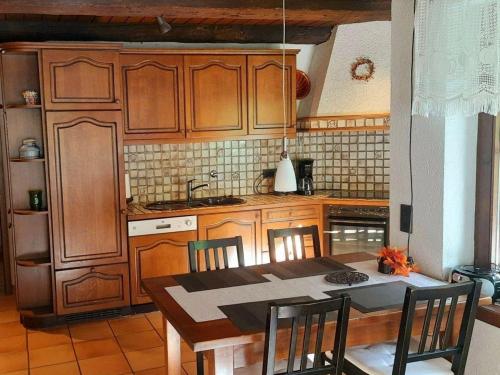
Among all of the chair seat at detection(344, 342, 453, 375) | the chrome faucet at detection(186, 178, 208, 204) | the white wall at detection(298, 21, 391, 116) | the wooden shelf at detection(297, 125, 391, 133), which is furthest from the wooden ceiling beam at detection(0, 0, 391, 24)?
the chair seat at detection(344, 342, 453, 375)

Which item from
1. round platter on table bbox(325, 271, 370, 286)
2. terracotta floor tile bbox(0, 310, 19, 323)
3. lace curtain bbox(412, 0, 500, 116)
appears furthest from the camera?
terracotta floor tile bbox(0, 310, 19, 323)

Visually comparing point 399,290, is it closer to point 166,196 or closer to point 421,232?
point 421,232

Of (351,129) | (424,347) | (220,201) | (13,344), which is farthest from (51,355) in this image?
(351,129)

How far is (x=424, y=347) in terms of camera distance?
2.26 m

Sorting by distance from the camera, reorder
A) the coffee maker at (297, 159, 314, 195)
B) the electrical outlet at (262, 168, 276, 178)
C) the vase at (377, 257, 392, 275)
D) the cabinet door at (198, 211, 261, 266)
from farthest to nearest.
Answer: the electrical outlet at (262, 168, 276, 178) → the coffee maker at (297, 159, 314, 195) → the cabinet door at (198, 211, 261, 266) → the vase at (377, 257, 392, 275)

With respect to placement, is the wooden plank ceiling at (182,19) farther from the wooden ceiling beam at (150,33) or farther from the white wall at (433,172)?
the white wall at (433,172)

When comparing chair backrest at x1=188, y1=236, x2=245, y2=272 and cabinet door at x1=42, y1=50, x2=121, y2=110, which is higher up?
cabinet door at x1=42, y1=50, x2=121, y2=110

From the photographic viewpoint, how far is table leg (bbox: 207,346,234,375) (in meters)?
2.16

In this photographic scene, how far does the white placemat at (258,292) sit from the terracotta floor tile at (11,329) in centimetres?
217

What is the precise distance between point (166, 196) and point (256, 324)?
306 cm

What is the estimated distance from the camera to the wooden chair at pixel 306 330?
200cm

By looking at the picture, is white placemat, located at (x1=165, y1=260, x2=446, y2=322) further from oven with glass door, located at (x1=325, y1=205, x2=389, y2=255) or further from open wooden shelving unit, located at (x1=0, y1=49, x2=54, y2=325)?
open wooden shelving unit, located at (x1=0, y1=49, x2=54, y2=325)

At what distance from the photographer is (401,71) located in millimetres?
3035

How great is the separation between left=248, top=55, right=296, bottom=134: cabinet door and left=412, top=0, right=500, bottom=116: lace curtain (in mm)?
2361
